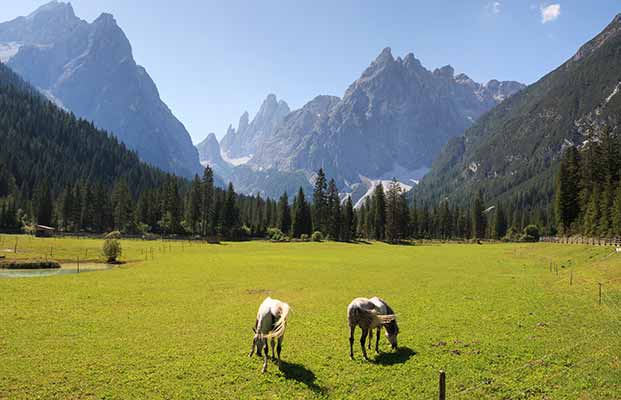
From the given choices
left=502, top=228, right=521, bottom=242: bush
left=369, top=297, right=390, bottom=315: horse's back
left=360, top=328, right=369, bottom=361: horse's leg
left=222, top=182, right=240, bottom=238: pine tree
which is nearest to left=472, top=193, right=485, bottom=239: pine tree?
left=502, top=228, right=521, bottom=242: bush

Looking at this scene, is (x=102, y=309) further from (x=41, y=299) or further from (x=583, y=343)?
(x=583, y=343)

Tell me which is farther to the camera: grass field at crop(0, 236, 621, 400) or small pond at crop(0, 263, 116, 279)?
small pond at crop(0, 263, 116, 279)

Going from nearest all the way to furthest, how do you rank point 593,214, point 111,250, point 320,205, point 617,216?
point 111,250 < point 617,216 < point 593,214 < point 320,205

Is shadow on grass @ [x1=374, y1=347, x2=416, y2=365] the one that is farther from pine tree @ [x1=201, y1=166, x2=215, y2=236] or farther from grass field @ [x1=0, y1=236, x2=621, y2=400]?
pine tree @ [x1=201, y1=166, x2=215, y2=236]

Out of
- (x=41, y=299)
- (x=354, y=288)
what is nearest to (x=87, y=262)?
(x=41, y=299)

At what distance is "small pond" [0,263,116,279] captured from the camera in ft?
162

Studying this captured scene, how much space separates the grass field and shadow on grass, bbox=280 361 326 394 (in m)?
0.08

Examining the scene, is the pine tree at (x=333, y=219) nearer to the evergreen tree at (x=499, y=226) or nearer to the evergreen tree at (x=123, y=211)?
the evergreen tree at (x=123, y=211)

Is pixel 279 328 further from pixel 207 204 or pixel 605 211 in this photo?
pixel 207 204

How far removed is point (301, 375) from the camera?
15844 mm

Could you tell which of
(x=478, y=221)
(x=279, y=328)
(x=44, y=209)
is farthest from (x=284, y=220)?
(x=279, y=328)

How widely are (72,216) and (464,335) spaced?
15284 cm

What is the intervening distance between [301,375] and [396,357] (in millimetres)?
4987

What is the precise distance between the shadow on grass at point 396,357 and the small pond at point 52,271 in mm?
46991
